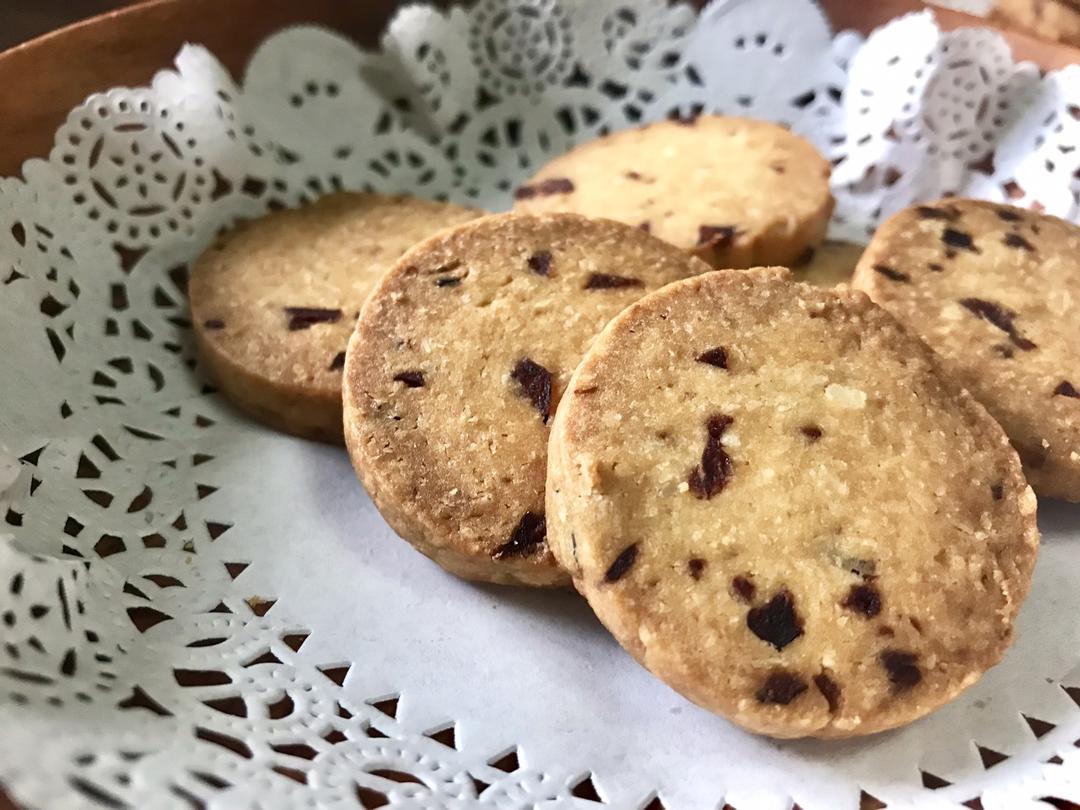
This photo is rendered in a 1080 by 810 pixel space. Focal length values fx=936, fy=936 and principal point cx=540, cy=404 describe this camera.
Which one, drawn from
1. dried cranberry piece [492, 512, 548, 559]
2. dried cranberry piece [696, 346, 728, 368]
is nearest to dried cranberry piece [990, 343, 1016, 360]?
dried cranberry piece [696, 346, 728, 368]

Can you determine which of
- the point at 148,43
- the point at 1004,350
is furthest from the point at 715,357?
the point at 148,43

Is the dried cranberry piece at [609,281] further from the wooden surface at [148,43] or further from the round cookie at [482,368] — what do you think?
the wooden surface at [148,43]

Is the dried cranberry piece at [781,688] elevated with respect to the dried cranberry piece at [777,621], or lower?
lower

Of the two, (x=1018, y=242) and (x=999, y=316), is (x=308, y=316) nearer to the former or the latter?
(x=999, y=316)

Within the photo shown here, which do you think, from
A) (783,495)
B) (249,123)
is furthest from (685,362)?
(249,123)

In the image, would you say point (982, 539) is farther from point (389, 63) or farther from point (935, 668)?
point (389, 63)

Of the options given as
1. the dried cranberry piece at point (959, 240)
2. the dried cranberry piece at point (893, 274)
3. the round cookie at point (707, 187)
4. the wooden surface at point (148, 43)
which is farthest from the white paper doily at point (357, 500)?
the dried cranberry piece at point (893, 274)
